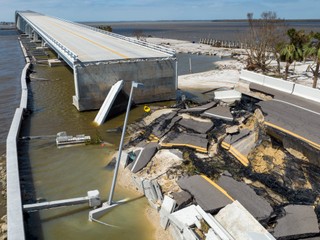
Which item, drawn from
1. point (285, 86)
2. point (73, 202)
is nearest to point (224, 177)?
point (73, 202)

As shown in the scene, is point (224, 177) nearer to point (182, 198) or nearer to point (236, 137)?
point (182, 198)

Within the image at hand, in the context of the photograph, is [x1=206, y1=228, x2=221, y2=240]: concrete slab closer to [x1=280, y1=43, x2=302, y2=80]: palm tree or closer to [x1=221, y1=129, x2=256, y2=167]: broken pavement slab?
[x1=221, y1=129, x2=256, y2=167]: broken pavement slab

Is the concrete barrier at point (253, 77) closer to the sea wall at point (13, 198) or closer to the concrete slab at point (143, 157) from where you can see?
the concrete slab at point (143, 157)

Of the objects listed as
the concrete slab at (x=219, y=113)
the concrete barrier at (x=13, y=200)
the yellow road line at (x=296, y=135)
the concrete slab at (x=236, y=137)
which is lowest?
the concrete barrier at (x=13, y=200)

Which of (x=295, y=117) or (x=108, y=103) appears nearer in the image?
(x=295, y=117)

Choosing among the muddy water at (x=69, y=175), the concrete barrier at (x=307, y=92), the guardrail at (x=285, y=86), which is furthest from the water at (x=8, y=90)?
the concrete barrier at (x=307, y=92)

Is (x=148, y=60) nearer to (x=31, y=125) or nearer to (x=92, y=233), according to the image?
(x=31, y=125)
